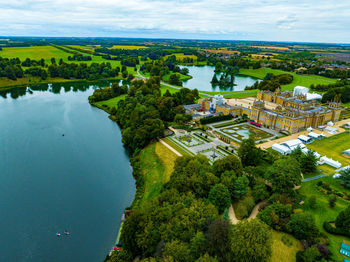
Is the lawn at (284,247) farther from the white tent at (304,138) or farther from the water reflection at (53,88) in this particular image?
the water reflection at (53,88)

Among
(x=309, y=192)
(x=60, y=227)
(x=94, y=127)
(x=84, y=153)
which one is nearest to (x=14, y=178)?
(x=84, y=153)

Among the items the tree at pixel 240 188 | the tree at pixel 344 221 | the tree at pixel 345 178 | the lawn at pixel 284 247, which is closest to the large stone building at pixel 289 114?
the tree at pixel 345 178

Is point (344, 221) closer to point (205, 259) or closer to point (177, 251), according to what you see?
point (205, 259)

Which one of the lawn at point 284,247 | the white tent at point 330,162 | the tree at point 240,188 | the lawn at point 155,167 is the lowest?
the lawn at point 155,167

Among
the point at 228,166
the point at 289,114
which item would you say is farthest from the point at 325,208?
the point at 289,114

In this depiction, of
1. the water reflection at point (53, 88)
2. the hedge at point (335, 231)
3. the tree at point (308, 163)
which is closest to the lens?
the hedge at point (335, 231)

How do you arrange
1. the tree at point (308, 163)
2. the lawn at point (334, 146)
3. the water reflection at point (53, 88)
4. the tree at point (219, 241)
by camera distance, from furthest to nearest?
the water reflection at point (53, 88)
the lawn at point (334, 146)
the tree at point (308, 163)
the tree at point (219, 241)

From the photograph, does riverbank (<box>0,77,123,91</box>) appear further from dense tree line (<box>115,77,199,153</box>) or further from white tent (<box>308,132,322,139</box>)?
white tent (<box>308,132,322,139</box>)
